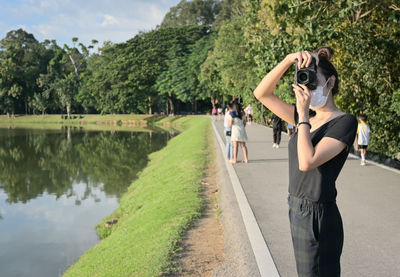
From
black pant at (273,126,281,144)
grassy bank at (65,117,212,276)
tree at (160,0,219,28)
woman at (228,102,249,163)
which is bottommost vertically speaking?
grassy bank at (65,117,212,276)

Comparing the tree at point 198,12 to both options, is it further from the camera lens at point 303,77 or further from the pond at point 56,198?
the camera lens at point 303,77

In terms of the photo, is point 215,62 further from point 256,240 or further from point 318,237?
point 318,237

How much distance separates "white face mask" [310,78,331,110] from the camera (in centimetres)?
244

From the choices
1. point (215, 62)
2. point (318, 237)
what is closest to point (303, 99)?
point (318, 237)

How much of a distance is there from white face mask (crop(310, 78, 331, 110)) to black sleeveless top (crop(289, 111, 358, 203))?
12 centimetres

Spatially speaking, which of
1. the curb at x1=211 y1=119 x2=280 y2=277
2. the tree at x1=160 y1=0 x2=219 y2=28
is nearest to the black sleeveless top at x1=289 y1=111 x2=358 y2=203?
the curb at x1=211 y1=119 x2=280 y2=277

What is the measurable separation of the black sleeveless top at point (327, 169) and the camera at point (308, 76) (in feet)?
0.87

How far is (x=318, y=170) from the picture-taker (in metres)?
2.40

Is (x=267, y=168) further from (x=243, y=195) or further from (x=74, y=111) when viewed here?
(x=74, y=111)

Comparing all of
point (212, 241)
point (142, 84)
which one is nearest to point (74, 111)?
point (142, 84)

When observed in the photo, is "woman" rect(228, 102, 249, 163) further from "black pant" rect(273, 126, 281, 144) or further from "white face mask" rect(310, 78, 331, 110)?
"white face mask" rect(310, 78, 331, 110)

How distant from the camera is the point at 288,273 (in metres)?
4.20

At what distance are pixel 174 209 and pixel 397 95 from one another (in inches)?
275

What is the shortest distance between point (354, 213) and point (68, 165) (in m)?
20.9
